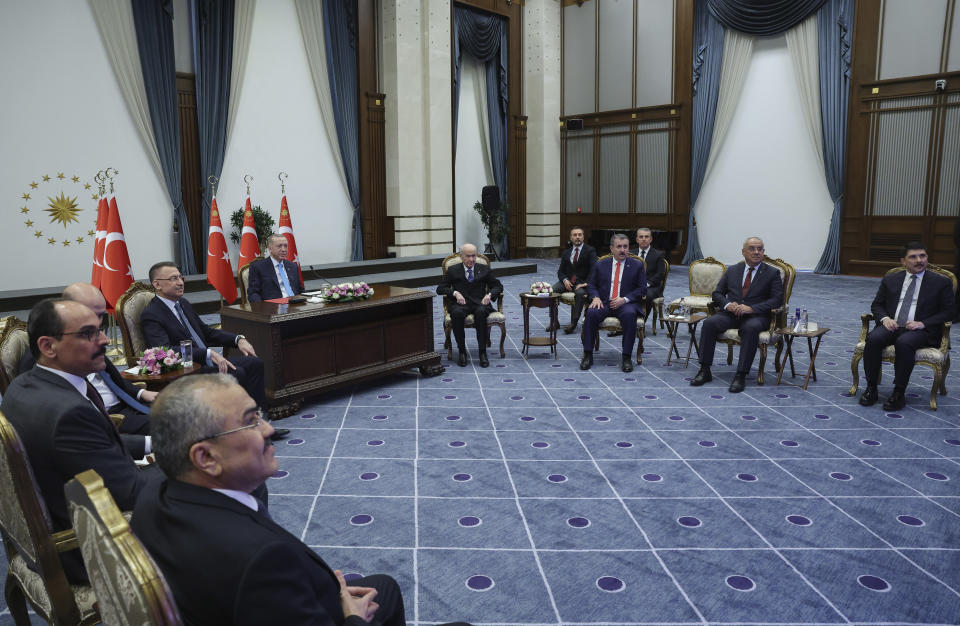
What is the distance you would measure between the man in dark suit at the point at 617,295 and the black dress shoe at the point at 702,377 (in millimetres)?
682

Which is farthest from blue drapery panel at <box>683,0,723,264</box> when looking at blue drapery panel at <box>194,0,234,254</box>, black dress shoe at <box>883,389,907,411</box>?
black dress shoe at <box>883,389,907,411</box>

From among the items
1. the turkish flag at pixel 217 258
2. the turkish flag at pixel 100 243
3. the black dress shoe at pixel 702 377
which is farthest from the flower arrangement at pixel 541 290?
the turkish flag at pixel 100 243

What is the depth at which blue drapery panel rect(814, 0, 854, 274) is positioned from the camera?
11.7 meters

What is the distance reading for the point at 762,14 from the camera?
12.5 meters

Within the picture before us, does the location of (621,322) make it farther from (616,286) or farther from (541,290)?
(541,290)

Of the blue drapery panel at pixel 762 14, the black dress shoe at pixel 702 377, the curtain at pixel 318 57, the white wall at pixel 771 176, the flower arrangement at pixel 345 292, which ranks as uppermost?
the blue drapery panel at pixel 762 14

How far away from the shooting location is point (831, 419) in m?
4.80

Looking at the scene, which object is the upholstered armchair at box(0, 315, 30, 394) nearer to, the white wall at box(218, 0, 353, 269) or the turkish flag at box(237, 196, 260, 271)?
the turkish flag at box(237, 196, 260, 271)

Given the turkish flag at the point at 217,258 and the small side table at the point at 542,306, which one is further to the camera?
the turkish flag at the point at 217,258

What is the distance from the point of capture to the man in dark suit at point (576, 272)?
7.88 metres

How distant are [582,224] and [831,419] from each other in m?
11.4

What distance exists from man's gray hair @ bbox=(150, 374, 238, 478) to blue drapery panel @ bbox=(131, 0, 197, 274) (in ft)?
31.4

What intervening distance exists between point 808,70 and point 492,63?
6344 mm

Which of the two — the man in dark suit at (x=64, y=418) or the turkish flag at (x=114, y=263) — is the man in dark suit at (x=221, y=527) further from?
the turkish flag at (x=114, y=263)
